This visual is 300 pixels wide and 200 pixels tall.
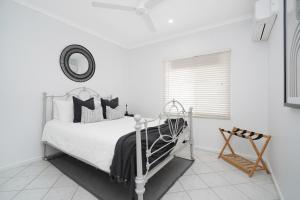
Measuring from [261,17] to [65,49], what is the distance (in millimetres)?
3311

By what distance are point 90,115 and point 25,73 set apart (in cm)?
124

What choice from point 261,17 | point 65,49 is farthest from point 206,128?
point 65,49

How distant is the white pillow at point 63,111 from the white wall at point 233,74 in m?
1.91

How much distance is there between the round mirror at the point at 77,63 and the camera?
9.30 feet

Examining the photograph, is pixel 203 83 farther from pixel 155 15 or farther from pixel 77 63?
pixel 77 63

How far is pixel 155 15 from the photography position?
105 inches

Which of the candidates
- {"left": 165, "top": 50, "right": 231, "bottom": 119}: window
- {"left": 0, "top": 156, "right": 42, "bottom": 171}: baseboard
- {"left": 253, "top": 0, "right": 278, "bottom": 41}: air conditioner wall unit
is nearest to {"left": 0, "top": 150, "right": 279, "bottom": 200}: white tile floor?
{"left": 0, "top": 156, "right": 42, "bottom": 171}: baseboard

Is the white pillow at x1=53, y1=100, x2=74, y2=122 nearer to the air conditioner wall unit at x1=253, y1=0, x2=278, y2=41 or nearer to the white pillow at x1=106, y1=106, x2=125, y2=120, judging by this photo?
the white pillow at x1=106, y1=106, x2=125, y2=120

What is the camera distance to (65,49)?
111 inches

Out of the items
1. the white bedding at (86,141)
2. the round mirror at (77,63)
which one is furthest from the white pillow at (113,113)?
the round mirror at (77,63)

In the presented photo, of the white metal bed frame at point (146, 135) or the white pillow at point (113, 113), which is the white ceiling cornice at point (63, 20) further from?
the white pillow at point (113, 113)

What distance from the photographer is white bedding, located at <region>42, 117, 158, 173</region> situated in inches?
59.4

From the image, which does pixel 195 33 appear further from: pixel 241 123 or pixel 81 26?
pixel 81 26

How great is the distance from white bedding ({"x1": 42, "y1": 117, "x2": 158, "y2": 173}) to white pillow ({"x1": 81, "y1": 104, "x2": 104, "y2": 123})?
353 millimetres
